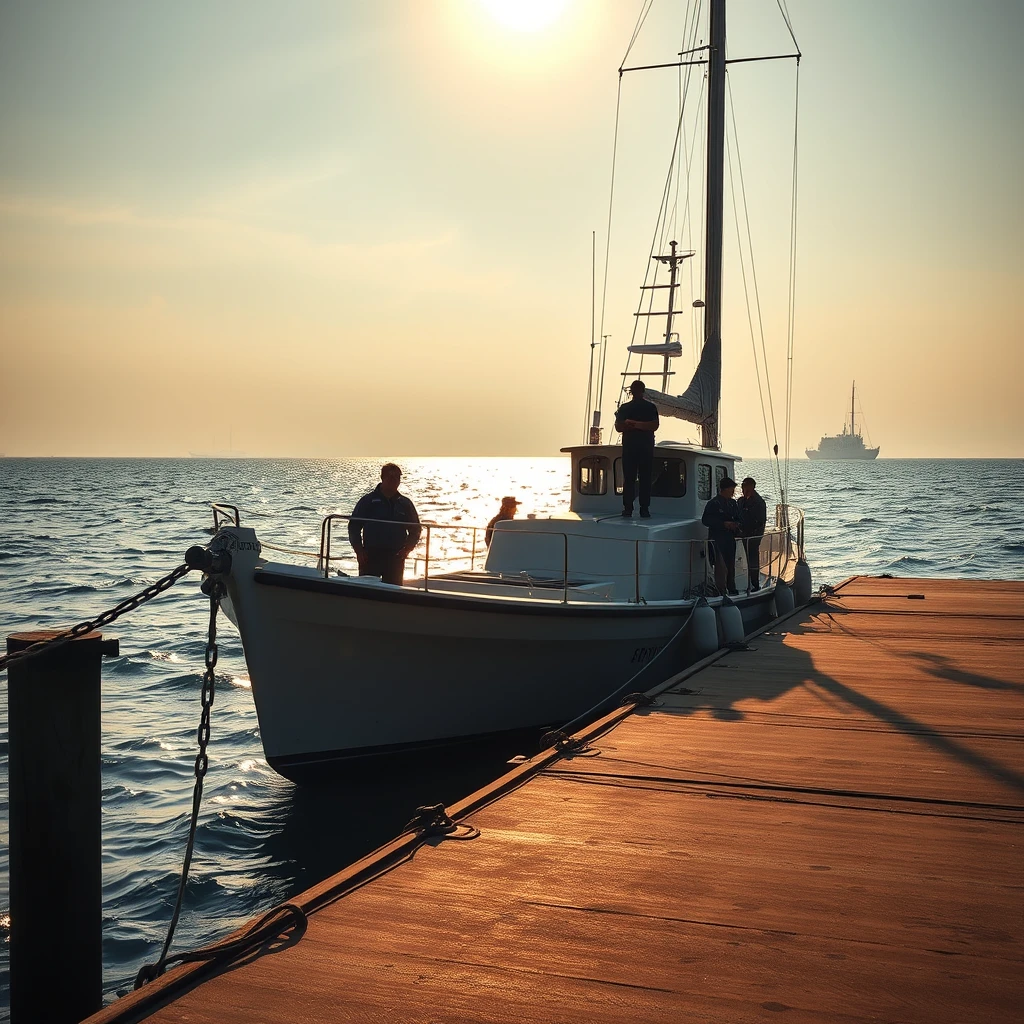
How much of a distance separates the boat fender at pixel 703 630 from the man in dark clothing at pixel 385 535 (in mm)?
3568

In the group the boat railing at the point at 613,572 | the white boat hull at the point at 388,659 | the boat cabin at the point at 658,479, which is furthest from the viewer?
the boat cabin at the point at 658,479

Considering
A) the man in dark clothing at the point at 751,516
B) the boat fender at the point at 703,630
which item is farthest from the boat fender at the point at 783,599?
the boat fender at the point at 703,630

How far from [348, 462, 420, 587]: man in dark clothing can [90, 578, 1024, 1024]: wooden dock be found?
2929 millimetres

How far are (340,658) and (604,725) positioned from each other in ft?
7.88

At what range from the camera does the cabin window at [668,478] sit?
13086 millimetres

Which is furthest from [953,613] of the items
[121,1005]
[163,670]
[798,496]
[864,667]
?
[798,496]

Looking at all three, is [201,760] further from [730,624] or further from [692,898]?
[730,624]

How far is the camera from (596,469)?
13.4 m

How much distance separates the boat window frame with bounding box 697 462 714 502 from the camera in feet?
43.4

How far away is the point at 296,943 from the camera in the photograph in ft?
12.6

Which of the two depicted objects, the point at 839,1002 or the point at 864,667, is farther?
the point at 864,667

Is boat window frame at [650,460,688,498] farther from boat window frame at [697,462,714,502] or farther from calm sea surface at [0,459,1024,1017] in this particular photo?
calm sea surface at [0,459,1024,1017]

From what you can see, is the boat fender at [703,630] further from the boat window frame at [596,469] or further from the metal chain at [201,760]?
the metal chain at [201,760]

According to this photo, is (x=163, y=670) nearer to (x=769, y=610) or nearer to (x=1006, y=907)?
(x=769, y=610)
